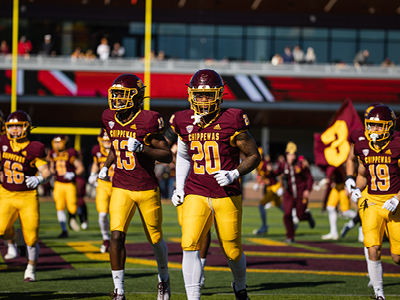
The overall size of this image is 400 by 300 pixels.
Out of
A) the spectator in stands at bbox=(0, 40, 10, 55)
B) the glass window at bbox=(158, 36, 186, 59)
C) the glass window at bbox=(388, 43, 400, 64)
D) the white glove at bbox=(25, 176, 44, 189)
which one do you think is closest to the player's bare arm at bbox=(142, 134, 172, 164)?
the white glove at bbox=(25, 176, 44, 189)

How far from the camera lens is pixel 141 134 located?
5891 mm

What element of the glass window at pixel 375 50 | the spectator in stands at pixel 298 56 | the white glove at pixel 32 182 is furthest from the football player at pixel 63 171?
the glass window at pixel 375 50

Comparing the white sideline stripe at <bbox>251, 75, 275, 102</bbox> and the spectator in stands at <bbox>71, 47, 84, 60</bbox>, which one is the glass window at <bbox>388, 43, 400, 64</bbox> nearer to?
the white sideline stripe at <bbox>251, 75, 275, 102</bbox>

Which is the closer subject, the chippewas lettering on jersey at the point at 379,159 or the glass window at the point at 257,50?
the chippewas lettering on jersey at the point at 379,159

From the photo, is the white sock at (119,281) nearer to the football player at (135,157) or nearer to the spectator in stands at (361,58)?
the football player at (135,157)

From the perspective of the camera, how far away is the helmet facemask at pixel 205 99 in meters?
5.23

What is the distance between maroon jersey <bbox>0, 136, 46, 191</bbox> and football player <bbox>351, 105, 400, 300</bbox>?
3.45 m

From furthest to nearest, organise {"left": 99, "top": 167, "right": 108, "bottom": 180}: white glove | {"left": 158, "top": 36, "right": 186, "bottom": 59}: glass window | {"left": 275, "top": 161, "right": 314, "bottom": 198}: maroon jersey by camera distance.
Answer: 1. {"left": 158, "top": 36, "right": 186, "bottom": 59}: glass window
2. {"left": 275, "top": 161, "right": 314, "bottom": 198}: maroon jersey
3. {"left": 99, "top": 167, "right": 108, "bottom": 180}: white glove

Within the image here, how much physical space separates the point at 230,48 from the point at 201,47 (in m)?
1.35

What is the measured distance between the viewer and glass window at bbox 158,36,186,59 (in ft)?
95.8

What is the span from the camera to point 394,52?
29906mm

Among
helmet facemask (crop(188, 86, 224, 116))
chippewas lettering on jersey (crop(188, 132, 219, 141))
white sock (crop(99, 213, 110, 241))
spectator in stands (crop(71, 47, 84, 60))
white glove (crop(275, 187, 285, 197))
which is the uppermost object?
spectator in stands (crop(71, 47, 84, 60))

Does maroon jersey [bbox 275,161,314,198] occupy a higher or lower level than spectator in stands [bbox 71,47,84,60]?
lower

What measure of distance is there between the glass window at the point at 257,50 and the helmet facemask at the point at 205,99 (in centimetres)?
2451
